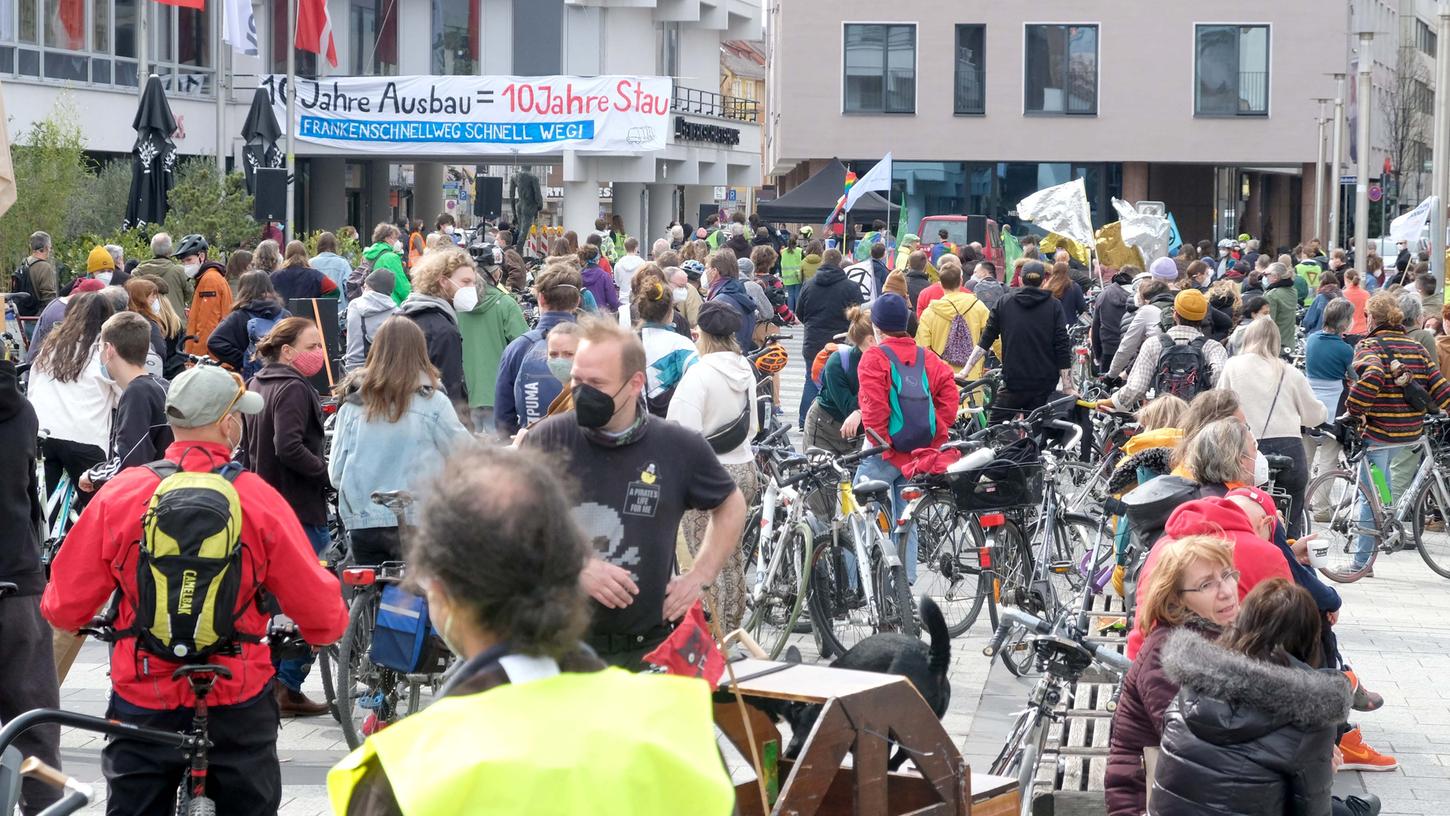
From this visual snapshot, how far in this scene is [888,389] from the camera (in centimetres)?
996

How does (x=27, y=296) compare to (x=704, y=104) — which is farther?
(x=704, y=104)

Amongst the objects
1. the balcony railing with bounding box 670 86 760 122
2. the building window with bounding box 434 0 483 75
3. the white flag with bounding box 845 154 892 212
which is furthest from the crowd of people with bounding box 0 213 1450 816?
the balcony railing with bounding box 670 86 760 122

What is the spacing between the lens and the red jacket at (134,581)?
15.5ft

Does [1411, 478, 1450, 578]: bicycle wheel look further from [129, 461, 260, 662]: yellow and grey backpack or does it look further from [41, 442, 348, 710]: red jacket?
[129, 461, 260, 662]: yellow and grey backpack

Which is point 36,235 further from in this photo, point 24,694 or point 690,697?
point 690,697

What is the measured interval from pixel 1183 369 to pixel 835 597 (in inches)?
175

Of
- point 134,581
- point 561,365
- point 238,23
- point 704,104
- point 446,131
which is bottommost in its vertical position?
point 134,581

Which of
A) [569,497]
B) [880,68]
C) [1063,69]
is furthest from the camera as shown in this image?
[880,68]

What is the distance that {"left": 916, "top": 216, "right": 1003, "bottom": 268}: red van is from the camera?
2830 cm

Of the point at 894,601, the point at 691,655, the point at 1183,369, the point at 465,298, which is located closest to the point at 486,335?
the point at 465,298

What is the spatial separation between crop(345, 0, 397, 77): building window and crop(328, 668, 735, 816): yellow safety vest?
4538 centimetres

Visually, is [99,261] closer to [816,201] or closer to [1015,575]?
[1015,575]

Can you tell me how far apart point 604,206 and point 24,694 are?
227 feet

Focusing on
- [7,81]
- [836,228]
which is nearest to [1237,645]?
[836,228]
